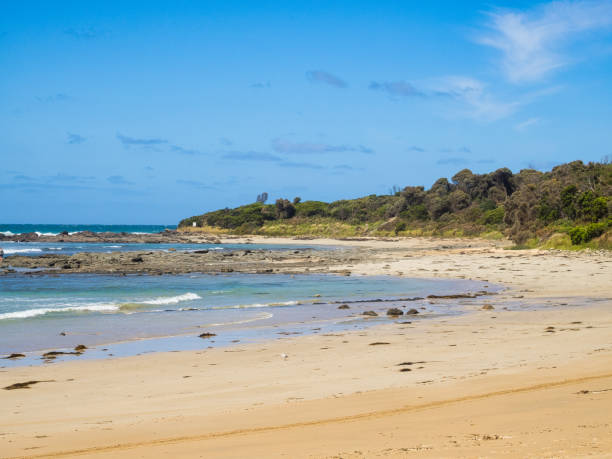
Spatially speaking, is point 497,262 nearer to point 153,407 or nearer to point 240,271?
point 240,271

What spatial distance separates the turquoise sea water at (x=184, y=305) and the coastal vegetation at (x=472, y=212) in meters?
17.6

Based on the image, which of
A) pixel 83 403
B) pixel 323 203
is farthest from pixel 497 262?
pixel 323 203

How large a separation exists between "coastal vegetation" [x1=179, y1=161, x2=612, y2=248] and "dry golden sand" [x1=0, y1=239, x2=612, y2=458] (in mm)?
26138

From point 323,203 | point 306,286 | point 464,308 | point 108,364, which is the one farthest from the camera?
point 323,203

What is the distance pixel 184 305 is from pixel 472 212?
6398cm

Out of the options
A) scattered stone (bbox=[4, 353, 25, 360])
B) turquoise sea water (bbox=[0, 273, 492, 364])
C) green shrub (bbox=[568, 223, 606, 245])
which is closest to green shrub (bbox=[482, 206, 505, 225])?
green shrub (bbox=[568, 223, 606, 245])

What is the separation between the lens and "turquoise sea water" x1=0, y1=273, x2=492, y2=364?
1347 cm

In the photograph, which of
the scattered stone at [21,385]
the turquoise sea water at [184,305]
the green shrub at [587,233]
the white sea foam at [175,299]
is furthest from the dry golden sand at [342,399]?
the green shrub at [587,233]

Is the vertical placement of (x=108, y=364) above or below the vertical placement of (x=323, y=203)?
below

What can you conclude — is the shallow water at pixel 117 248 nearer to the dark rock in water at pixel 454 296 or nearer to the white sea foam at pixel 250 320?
the dark rock in water at pixel 454 296

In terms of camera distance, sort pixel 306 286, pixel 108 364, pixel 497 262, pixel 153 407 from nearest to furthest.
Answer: pixel 153 407, pixel 108 364, pixel 306 286, pixel 497 262

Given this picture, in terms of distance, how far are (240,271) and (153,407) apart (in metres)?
25.5

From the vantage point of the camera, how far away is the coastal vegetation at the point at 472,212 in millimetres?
38469

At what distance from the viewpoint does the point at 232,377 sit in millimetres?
8602
